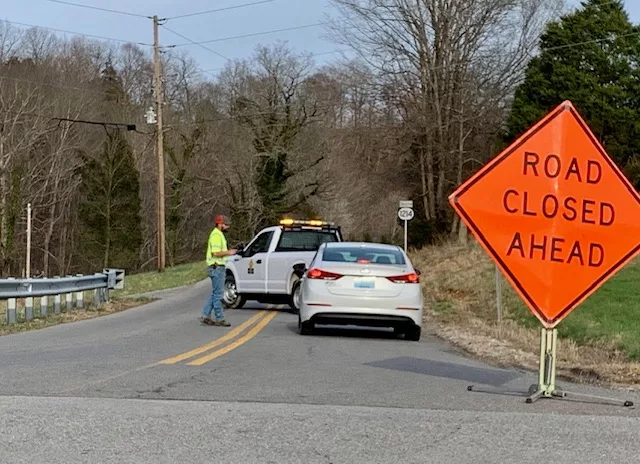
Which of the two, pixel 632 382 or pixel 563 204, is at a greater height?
A: pixel 563 204

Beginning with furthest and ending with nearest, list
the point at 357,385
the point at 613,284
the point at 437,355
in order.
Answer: the point at 613,284
the point at 437,355
the point at 357,385

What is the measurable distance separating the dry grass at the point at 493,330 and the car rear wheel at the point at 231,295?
4.20 meters

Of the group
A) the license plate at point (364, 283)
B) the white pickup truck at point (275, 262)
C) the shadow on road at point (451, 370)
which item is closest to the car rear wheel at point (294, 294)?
the white pickup truck at point (275, 262)

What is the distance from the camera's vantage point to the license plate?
13.8m

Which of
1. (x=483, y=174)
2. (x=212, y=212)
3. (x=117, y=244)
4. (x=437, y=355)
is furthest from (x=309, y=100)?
(x=483, y=174)

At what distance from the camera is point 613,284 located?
67.5 feet

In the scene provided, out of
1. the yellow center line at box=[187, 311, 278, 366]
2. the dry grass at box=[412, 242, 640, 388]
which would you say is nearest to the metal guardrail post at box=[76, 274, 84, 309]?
the yellow center line at box=[187, 311, 278, 366]

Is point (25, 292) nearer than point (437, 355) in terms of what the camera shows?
No

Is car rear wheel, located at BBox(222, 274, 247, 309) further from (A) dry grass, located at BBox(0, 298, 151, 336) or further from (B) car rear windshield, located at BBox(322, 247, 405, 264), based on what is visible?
(B) car rear windshield, located at BBox(322, 247, 405, 264)

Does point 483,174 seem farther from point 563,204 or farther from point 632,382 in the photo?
point 632,382

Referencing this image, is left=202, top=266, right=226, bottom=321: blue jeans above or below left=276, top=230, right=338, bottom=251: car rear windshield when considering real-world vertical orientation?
below

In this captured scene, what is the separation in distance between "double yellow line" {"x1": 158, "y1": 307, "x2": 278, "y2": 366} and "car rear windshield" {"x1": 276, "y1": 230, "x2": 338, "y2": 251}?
5.04 ft

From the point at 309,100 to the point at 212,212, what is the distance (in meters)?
11.4

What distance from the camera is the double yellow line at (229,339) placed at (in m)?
10.2
